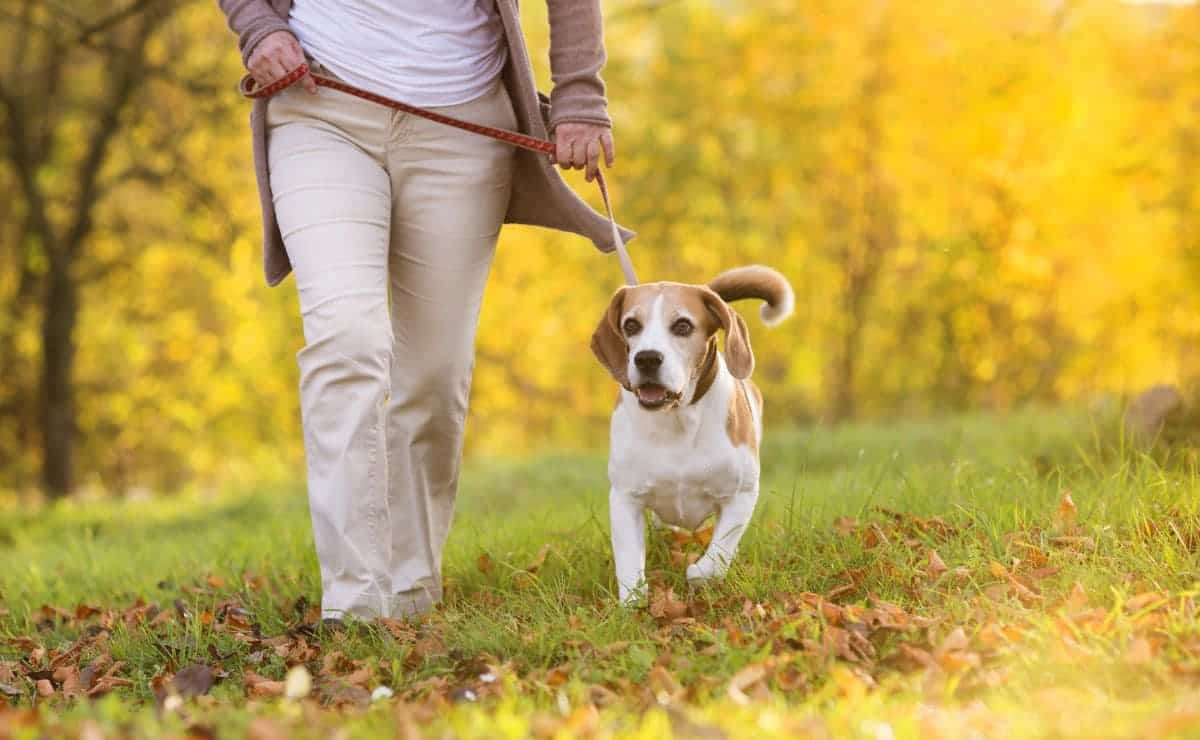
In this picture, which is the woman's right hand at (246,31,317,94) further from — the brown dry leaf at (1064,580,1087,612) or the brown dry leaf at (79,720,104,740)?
the brown dry leaf at (1064,580,1087,612)

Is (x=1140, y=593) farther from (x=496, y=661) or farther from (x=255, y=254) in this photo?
(x=255, y=254)

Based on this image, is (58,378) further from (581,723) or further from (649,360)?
(581,723)

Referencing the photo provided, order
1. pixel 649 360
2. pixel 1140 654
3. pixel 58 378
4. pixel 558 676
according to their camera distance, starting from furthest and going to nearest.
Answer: pixel 58 378
pixel 649 360
pixel 558 676
pixel 1140 654

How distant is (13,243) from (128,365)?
3520 mm

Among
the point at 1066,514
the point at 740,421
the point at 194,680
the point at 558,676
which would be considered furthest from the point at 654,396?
the point at 194,680

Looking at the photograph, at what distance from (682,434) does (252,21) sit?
5.73 ft

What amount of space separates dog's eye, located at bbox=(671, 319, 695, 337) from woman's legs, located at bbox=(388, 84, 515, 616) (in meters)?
0.66

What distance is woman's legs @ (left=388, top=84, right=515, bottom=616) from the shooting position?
12.6 feet

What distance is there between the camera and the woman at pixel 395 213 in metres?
3.61

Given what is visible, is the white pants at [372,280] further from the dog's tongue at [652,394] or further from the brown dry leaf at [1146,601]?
the brown dry leaf at [1146,601]

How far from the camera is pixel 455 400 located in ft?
13.5

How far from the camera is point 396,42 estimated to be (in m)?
3.73

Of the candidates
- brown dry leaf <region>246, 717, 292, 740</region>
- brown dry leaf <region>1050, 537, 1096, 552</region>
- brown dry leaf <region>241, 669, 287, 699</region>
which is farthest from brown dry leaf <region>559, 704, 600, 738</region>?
brown dry leaf <region>1050, 537, 1096, 552</region>

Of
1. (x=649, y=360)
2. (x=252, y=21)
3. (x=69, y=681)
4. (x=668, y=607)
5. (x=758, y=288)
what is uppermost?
(x=252, y=21)
